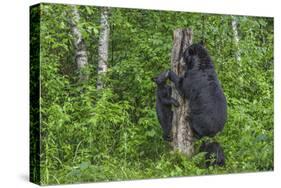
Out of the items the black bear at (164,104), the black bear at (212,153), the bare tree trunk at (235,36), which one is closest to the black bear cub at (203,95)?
the black bear at (212,153)

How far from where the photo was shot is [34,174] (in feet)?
30.2

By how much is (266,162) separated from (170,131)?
1755 mm

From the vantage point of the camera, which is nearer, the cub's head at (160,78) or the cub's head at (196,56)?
the cub's head at (160,78)

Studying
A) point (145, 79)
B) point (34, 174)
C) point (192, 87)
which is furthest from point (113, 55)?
point (34, 174)

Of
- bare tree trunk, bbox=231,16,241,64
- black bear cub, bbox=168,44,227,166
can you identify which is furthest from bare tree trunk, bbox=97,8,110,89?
bare tree trunk, bbox=231,16,241,64

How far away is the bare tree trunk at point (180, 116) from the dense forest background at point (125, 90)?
10 cm

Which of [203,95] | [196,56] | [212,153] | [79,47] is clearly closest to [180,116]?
[203,95]

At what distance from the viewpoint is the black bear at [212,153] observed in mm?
10242

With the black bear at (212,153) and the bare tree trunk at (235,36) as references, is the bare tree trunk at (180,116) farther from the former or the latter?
the bare tree trunk at (235,36)

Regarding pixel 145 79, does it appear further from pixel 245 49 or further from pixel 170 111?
pixel 245 49

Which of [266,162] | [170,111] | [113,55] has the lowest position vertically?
[266,162]

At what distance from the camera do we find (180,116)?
33.2 ft

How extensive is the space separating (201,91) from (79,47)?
186cm

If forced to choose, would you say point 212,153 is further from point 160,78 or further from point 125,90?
point 125,90
